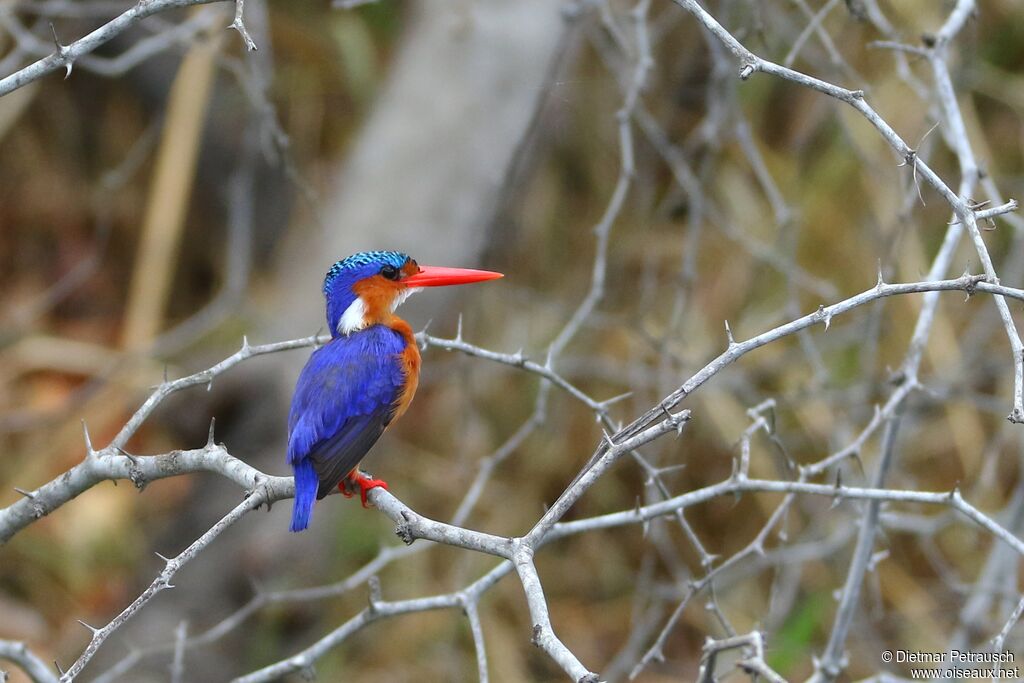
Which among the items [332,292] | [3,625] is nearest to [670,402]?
[332,292]

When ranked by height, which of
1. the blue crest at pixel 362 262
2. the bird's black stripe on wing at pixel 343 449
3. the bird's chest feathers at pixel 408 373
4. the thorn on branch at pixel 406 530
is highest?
the blue crest at pixel 362 262

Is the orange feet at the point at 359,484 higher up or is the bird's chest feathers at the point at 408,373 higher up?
the bird's chest feathers at the point at 408,373

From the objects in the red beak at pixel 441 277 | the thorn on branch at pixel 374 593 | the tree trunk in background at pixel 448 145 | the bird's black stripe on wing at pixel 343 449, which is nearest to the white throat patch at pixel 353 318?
the red beak at pixel 441 277

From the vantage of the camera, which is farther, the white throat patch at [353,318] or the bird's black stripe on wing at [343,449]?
the white throat patch at [353,318]

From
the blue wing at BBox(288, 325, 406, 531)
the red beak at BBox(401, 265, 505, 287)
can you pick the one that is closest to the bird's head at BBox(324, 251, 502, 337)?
the red beak at BBox(401, 265, 505, 287)

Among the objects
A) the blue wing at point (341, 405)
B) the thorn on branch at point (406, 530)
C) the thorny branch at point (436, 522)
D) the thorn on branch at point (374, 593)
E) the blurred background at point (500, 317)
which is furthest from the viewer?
the blurred background at point (500, 317)

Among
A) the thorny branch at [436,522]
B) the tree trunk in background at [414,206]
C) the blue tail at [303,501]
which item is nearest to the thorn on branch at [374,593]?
the thorny branch at [436,522]

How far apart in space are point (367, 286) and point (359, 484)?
640 millimetres

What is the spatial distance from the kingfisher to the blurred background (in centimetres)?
109

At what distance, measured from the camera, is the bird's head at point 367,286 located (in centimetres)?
295

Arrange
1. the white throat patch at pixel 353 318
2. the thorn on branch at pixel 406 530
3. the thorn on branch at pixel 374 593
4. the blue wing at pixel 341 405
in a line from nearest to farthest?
1. the thorn on branch at pixel 406 530
2. the thorn on branch at pixel 374 593
3. the blue wing at pixel 341 405
4. the white throat patch at pixel 353 318

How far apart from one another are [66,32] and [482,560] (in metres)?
2.98

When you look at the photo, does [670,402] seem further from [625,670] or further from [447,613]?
[447,613]

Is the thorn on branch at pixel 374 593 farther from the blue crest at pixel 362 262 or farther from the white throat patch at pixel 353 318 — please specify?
the blue crest at pixel 362 262
